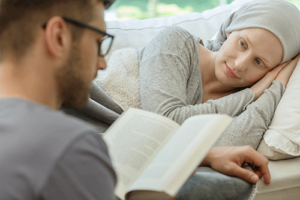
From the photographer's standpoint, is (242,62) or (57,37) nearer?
(57,37)

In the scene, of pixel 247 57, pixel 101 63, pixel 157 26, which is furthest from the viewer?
pixel 157 26

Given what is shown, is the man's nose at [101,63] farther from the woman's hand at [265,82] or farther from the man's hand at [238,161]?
the woman's hand at [265,82]

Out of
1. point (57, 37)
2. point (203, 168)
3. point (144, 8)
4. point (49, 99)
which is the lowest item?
point (144, 8)

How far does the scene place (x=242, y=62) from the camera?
3.97 ft

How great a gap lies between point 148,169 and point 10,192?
14.5 inches

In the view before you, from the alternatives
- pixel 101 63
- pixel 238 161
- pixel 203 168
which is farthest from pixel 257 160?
pixel 101 63

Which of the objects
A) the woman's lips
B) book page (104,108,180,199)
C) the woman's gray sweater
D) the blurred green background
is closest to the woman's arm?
the woman's gray sweater

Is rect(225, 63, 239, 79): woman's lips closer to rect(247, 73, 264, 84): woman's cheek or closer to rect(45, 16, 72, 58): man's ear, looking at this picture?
rect(247, 73, 264, 84): woman's cheek

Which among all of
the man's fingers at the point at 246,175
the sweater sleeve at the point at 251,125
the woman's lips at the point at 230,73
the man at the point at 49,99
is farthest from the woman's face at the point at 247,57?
the man at the point at 49,99

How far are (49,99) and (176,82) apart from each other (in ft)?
2.24

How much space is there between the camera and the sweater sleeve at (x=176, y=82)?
3.75 ft

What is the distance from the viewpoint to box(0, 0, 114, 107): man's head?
0.57 metres

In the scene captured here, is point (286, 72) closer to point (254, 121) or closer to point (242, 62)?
point (242, 62)

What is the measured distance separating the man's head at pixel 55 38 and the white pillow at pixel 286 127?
806 millimetres
